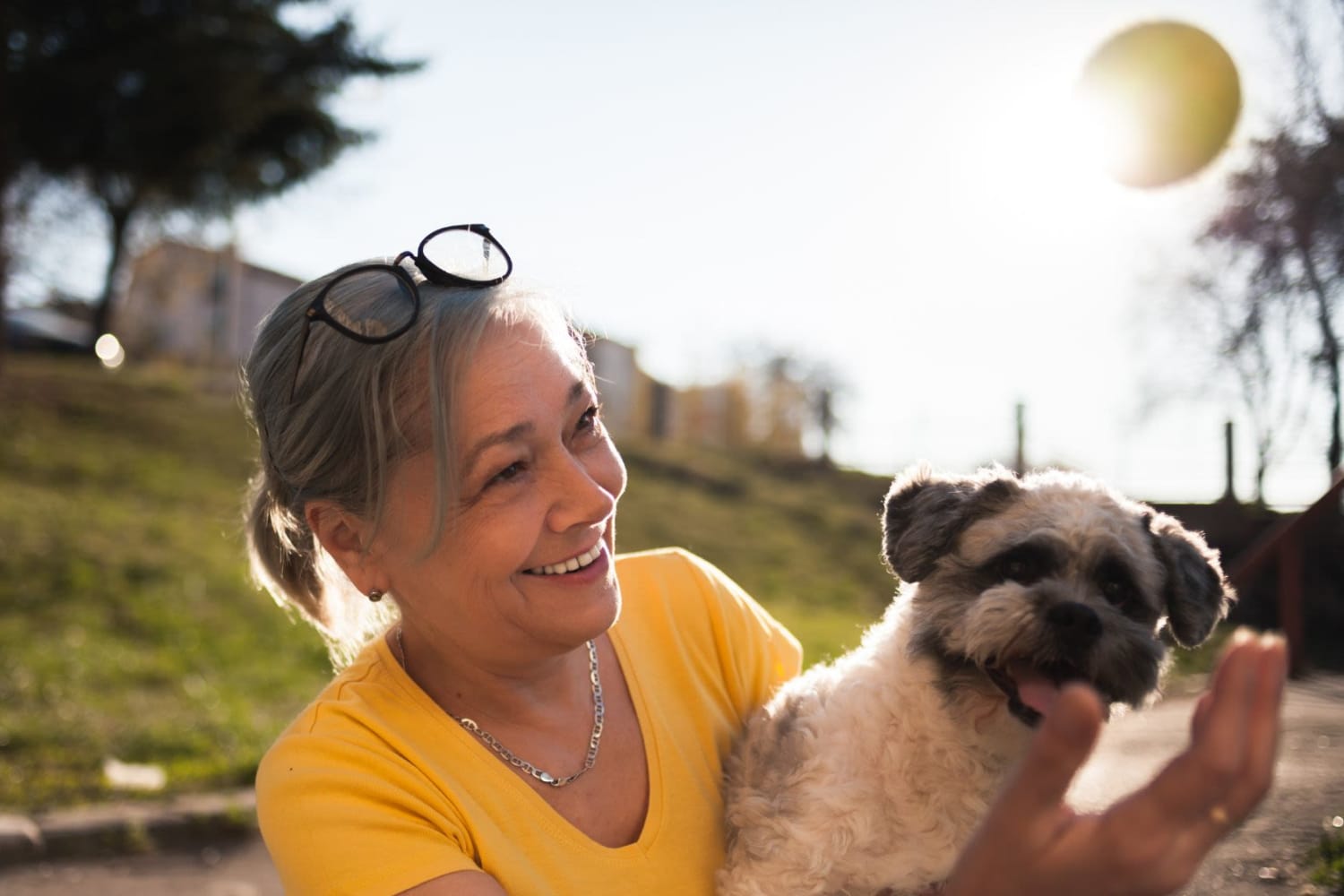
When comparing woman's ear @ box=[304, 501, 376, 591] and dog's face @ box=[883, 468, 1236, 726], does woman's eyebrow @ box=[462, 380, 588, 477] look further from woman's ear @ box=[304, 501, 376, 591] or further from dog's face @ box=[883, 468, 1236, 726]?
dog's face @ box=[883, 468, 1236, 726]

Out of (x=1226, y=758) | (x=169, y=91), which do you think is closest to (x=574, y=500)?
(x=1226, y=758)

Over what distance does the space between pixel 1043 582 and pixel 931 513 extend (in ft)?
1.21

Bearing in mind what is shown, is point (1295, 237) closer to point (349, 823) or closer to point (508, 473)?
point (508, 473)

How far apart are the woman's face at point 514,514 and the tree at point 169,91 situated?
15.1 metres

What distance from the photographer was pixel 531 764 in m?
2.54

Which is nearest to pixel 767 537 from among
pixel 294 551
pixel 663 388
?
pixel 294 551

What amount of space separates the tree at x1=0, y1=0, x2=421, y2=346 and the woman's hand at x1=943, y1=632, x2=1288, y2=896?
16696mm

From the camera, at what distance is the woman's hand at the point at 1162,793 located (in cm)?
112

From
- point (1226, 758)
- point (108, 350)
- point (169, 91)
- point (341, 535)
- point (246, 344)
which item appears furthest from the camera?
point (108, 350)

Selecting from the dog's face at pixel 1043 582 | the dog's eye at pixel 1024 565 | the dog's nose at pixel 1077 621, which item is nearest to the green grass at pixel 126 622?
the dog's face at pixel 1043 582

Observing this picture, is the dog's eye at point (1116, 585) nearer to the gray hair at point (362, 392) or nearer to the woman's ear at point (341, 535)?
the gray hair at point (362, 392)

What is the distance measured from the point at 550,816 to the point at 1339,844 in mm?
1487

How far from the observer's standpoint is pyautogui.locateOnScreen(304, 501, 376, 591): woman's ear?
8.47 ft

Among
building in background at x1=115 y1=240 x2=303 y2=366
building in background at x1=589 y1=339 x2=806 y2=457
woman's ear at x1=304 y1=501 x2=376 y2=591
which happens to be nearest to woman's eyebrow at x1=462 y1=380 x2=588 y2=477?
woman's ear at x1=304 y1=501 x2=376 y2=591
